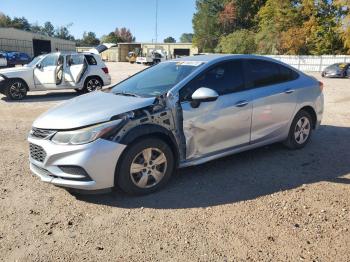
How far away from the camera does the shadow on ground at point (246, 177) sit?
178 inches

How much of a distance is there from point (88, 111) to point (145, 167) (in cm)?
94

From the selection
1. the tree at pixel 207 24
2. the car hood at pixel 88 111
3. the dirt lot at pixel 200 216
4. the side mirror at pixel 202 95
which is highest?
the tree at pixel 207 24

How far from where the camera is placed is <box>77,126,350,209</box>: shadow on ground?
14.9 feet

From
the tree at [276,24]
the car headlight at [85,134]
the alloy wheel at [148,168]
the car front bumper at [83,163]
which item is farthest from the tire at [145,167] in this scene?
the tree at [276,24]

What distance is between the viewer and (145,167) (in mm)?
4555

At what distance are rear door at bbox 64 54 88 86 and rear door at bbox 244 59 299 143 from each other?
9700 mm

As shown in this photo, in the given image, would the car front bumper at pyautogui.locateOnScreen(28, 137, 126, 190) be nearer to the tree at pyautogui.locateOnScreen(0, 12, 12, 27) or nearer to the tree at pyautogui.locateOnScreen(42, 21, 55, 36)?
the tree at pyautogui.locateOnScreen(0, 12, 12, 27)

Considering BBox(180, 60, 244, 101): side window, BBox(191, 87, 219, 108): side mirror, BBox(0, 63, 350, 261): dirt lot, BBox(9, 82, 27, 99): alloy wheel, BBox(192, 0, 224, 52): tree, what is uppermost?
BBox(192, 0, 224, 52): tree

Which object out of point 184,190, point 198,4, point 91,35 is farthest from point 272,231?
point 91,35

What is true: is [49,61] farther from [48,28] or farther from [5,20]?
[48,28]

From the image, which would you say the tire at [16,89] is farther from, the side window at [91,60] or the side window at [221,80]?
the side window at [221,80]

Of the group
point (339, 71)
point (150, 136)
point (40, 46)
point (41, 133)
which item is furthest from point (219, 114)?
point (40, 46)

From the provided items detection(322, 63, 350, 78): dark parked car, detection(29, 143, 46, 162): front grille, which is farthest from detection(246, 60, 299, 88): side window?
detection(322, 63, 350, 78): dark parked car

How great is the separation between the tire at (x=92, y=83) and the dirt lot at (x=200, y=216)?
894 cm
